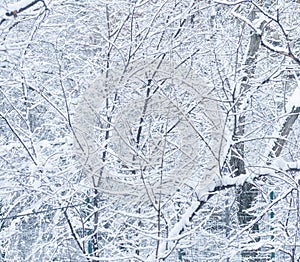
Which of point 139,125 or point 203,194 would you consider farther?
point 139,125

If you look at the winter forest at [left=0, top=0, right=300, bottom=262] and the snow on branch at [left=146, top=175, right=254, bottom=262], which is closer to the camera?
the snow on branch at [left=146, top=175, right=254, bottom=262]

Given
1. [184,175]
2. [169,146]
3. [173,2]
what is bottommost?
[184,175]

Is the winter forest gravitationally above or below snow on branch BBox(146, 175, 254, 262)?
above

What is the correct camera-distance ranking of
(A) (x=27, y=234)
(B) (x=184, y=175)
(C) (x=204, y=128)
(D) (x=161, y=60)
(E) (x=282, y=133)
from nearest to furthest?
(B) (x=184, y=175) < (D) (x=161, y=60) < (C) (x=204, y=128) < (E) (x=282, y=133) < (A) (x=27, y=234)

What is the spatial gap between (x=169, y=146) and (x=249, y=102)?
0.98m

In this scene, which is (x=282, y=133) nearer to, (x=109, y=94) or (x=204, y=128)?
(x=204, y=128)

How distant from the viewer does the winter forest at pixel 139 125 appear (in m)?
4.60

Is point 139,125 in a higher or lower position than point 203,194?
higher

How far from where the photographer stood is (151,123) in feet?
16.6

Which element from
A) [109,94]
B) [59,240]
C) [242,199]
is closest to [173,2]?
[109,94]

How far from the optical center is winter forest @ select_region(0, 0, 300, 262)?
4.60 metres

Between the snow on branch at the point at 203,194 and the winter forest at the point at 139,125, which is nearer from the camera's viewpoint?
the snow on branch at the point at 203,194

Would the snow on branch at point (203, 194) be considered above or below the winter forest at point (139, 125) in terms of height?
below

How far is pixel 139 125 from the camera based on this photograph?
4914 millimetres
